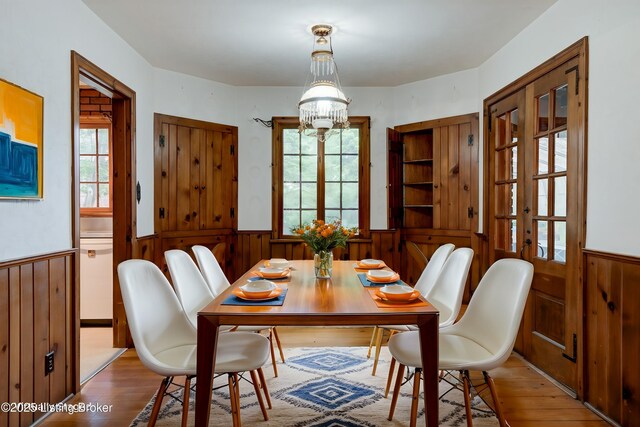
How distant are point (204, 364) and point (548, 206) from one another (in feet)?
8.29

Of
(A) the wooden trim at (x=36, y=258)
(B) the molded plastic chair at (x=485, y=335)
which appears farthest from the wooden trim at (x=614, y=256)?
(A) the wooden trim at (x=36, y=258)

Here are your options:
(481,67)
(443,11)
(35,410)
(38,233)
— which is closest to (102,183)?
(38,233)

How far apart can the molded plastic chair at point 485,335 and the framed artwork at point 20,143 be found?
2095 mm

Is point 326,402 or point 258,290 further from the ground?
point 258,290

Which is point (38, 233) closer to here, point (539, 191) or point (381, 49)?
point (381, 49)

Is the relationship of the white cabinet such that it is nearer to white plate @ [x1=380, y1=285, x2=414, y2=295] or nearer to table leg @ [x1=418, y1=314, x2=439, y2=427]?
white plate @ [x1=380, y1=285, x2=414, y2=295]

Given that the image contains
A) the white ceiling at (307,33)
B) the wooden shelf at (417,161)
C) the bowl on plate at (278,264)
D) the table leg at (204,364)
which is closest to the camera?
the table leg at (204,364)

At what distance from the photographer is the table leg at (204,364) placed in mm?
1823

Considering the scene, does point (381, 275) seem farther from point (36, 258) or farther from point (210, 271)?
point (36, 258)

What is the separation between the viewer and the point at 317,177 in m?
4.93

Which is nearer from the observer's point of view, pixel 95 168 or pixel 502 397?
pixel 502 397

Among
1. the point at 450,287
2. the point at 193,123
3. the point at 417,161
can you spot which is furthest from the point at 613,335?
the point at 193,123

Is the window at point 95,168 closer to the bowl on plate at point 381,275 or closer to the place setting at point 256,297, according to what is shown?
the place setting at point 256,297

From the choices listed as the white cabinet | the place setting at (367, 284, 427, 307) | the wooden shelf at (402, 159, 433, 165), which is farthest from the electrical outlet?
the wooden shelf at (402, 159, 433, 165)
